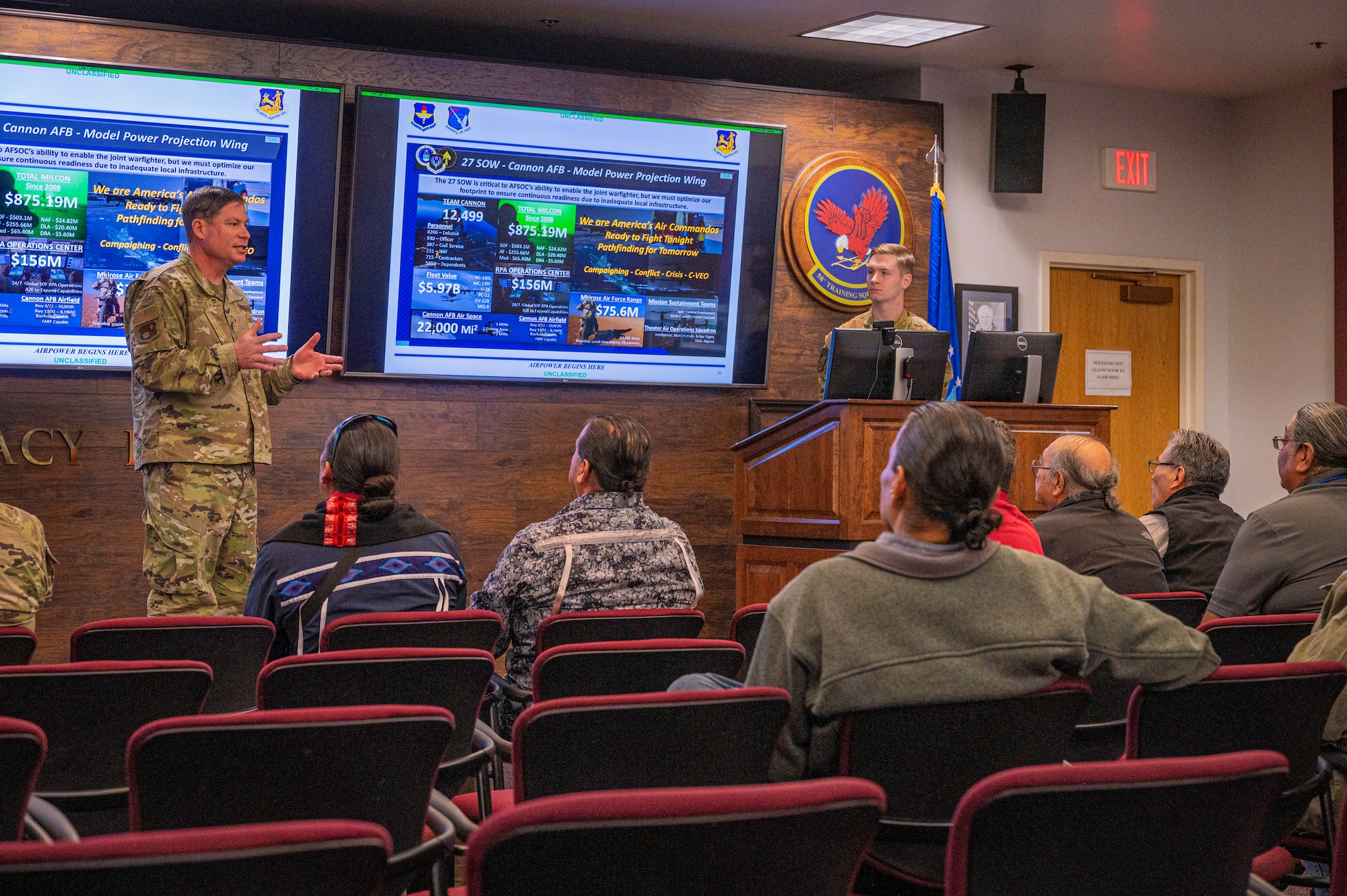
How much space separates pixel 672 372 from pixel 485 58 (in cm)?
184

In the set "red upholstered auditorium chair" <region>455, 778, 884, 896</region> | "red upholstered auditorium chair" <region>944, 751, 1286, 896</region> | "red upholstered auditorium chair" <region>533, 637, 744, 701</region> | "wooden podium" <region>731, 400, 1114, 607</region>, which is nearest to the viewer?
"red upholstered auditorium chair" <region>455, 778, 884, 896</region>

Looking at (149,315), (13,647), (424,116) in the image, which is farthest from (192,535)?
(424,116)

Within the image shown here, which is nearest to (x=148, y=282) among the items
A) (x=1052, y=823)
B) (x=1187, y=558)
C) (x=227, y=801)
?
(x=227, y=801)

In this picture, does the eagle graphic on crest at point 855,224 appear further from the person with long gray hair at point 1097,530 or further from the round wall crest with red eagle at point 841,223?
the person with long gray hair at point 1097,530

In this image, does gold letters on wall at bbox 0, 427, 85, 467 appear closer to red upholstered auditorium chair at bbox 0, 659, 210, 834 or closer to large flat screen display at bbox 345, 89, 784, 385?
large flat screen display at bbox 345, 89, 784, 385

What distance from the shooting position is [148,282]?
169 inches

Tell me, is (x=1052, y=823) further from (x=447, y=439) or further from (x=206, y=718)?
(x=447, y=439)

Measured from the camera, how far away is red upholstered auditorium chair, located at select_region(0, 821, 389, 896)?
944 millimetres

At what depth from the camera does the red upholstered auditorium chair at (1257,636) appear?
7.93 ft

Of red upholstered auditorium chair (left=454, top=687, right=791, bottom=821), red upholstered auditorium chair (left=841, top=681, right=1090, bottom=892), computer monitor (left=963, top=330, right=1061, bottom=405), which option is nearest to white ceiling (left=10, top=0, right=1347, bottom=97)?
computer monitor (left=963, top=330, right=1061, bottom=405)

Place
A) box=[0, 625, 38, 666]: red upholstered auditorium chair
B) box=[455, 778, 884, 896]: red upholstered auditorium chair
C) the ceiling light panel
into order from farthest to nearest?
the ceiling light panel → box=[0, 625, 38, 666]: red upholstered auditorium chair → box=[455, 778, 884, 896]: red upholstered auditorium chair

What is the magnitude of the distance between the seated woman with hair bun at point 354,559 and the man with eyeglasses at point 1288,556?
1.90m

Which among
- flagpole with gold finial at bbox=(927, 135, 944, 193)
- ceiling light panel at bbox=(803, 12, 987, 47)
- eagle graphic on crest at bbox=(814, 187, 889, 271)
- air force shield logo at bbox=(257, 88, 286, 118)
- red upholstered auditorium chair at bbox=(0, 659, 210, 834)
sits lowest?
red upholstered auditorium chair at bbox=(0, 659, 210, 834)

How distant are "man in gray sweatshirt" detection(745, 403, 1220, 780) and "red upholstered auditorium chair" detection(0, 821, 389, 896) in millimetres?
745
